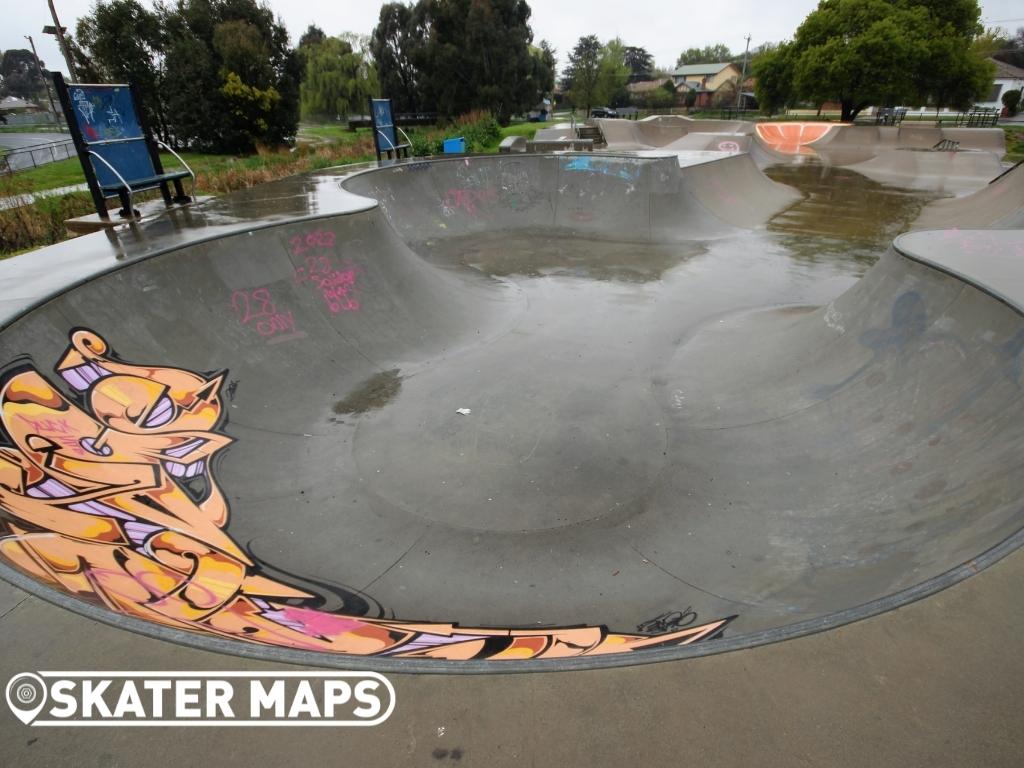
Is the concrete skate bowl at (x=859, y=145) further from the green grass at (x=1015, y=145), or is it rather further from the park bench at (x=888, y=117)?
the park bench at (x=888, y=117)

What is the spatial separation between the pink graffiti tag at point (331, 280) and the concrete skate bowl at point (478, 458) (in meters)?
0.04

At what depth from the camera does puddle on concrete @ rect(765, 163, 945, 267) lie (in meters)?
13.8

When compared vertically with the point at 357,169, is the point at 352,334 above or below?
below

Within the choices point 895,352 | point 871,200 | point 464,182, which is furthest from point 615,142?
point 895,352

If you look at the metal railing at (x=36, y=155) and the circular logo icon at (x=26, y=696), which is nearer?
the circular logo icon at (x=26, y=696)

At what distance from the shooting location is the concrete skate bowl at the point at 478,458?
128 inches

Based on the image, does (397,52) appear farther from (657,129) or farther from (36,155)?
(36,155)

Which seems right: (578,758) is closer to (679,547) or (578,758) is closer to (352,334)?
(679,547)

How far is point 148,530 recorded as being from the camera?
3771 mm

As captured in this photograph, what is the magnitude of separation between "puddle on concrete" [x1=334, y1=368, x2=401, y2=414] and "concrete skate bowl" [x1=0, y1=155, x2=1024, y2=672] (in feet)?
0.18

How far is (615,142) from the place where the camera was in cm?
3950

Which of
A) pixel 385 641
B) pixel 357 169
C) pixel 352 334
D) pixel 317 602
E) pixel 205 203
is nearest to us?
pixel 385 641

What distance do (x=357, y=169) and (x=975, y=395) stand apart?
16.0 meters

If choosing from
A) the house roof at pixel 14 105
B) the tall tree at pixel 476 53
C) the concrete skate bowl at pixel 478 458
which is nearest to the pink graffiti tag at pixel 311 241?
the concrete skate bowl at pixel 478 458
